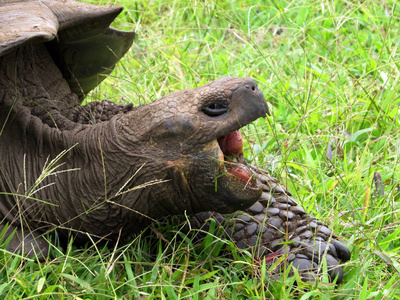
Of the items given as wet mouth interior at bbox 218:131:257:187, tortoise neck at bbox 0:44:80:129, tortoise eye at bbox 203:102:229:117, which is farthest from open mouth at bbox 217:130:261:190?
tortoise neck at bbox 0:44:80:129

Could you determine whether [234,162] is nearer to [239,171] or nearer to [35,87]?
[239,171]

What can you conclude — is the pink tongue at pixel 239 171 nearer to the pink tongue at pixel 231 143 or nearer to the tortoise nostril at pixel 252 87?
the pink tongue at pixel 231 143

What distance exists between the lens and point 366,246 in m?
2.61

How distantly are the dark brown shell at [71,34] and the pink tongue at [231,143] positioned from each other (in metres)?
0.70

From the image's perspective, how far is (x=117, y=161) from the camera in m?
2.49

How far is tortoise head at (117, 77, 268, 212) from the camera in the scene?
2.33 meters

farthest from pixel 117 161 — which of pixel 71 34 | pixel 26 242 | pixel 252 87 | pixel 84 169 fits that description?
pixel 71 34

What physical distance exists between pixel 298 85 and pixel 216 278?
170 cm

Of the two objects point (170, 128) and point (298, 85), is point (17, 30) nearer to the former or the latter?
point (170, 128)

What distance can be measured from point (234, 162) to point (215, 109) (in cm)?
20

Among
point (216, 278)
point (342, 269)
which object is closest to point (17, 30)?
point (216, 278)

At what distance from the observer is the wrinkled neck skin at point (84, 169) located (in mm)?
2418

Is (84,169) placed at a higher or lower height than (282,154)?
higher

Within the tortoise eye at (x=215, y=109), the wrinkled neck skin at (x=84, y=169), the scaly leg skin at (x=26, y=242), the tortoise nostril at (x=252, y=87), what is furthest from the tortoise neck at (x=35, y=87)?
the tortoise nostril at (x=252, y=87)
